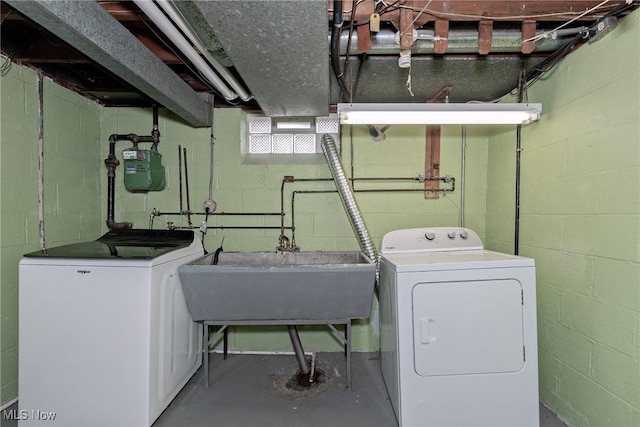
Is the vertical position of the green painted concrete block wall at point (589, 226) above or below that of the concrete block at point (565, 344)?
above

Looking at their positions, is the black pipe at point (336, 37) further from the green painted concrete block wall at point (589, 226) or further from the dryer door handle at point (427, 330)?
the dryer door handle at point (427, 330)

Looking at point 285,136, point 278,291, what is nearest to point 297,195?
point 285,136

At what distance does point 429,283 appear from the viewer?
1.68 meters

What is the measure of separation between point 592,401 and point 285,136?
9.01 feet

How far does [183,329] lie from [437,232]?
1.96 m

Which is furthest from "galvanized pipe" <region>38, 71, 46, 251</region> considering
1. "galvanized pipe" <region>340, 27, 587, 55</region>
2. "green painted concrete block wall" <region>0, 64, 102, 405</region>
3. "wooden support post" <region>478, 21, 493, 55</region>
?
"wooden support post" <region>478, 21, 493, 55</region>

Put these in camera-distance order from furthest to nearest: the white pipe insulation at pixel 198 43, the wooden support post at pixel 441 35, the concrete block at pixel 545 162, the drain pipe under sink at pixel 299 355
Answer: the drain pipe under sink at pixel 299 355
the concrete block at pixel 545 162
the wooden support post at pixel 441 35
the white pipe insulation at pixel 198 43

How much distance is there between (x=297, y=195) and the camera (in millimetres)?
2586

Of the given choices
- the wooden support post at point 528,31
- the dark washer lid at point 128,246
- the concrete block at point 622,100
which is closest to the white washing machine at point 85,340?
the dark washer lid at point 128,246

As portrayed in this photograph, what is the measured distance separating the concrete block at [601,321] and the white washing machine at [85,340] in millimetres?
2405

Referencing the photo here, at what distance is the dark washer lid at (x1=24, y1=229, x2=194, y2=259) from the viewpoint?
66.5 inches

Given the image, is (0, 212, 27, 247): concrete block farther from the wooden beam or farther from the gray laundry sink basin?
the wooden beam

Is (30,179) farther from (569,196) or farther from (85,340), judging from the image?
(569,196)

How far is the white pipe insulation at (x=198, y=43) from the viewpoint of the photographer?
4.16ft
